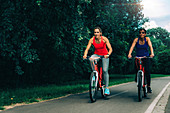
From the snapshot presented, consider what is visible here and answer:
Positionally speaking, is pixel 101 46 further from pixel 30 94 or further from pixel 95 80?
pixel 30 94

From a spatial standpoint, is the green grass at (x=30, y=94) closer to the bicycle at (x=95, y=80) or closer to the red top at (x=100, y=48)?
the bicycle at (x=95, y=80)

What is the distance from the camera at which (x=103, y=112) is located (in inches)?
194

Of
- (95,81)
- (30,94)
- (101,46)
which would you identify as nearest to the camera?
(95,81)

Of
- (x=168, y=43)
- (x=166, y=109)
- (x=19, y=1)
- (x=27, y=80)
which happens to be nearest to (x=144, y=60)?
(x=166, y=109)

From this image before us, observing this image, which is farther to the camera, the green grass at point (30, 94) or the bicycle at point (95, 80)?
the green grass at point (30, 94)

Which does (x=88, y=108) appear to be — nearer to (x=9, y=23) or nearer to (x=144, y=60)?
(x=144, y=60)

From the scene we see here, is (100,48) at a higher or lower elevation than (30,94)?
higher

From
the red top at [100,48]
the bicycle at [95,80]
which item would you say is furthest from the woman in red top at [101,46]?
the bicycle at [95,80]

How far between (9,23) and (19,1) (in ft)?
3.95

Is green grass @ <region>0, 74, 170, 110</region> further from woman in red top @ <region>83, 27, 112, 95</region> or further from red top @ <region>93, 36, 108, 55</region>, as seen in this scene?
red top @ <region>93, 36, 108, 55</region>

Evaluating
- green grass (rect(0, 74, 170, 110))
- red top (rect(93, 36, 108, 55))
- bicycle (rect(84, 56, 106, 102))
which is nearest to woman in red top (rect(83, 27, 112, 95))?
red top (rect(93, 36, 108, 55))

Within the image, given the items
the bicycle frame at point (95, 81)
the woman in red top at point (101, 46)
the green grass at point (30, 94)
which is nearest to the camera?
the bicycle frame at point (95, 81)

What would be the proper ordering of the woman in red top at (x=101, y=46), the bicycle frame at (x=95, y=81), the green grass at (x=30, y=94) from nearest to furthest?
the bicycle frame at (x=95, y=81)
the woman in red top at (x=101, y=46)
the green grass at (x=30, y=94)

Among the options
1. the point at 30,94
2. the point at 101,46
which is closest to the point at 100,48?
the point at 101,46
